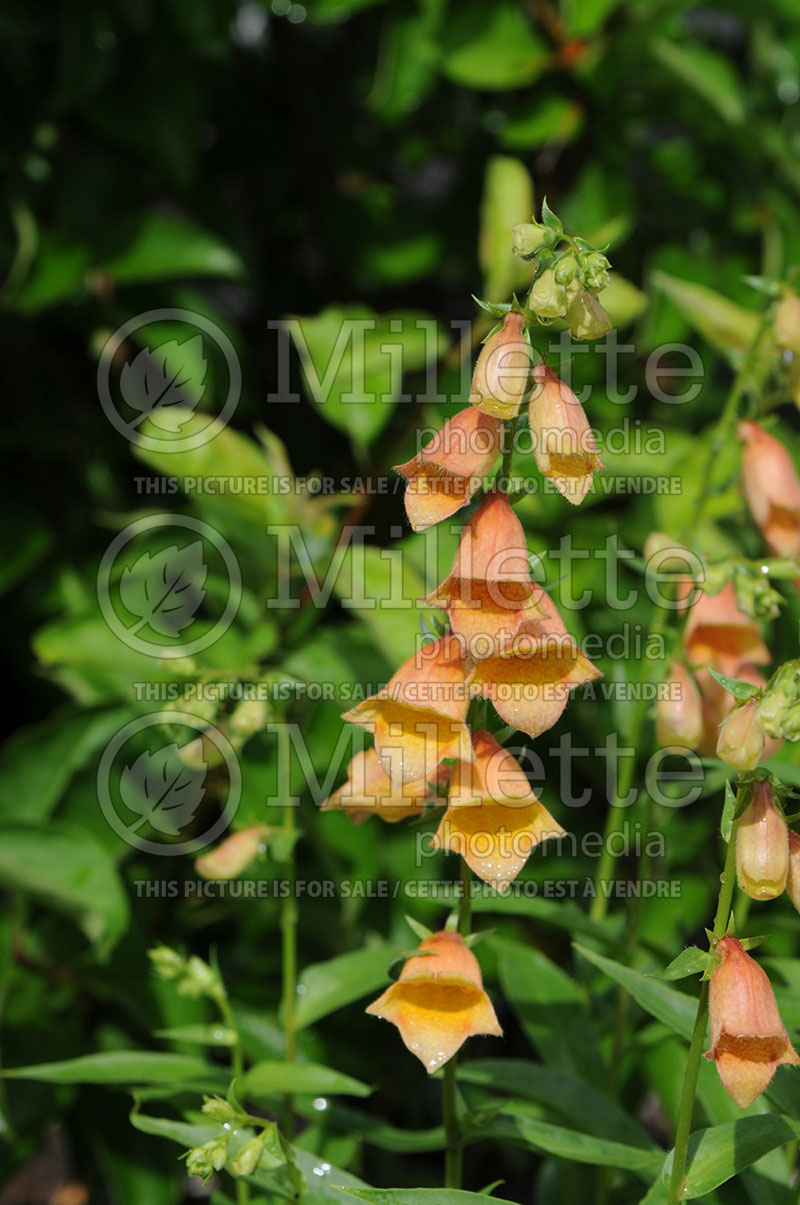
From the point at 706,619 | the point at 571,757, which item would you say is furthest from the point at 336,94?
the point at 706,619

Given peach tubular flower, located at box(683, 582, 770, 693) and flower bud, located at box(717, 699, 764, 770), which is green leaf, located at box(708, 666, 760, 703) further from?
peach tubular flower, located at box(683, 582, 770, 693)

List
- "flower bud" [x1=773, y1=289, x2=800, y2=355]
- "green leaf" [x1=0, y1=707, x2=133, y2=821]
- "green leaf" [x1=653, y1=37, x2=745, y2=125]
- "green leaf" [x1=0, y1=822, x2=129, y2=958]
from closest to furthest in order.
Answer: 1. "flower bud" [x1=773, y1=289, x2=800, y2=355]
2. "green leaf" [x1=0, y1=822, x2=129, y2=958]
3. "green leaf" [x1=0, y1=707, x2=133, y2=821]
4. "green leaf" [x1=653, y1=37, x2=745, y2=125]

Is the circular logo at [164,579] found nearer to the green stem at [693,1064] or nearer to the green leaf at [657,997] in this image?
the green leaf at [657,997]

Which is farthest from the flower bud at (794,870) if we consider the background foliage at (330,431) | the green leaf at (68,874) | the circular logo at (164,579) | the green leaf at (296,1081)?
the circular logo at (164,579)

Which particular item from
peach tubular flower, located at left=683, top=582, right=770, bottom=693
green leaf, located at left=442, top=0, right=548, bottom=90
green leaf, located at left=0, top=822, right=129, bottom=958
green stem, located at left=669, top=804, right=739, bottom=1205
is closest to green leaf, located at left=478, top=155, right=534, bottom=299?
green leaf, located at left=442, top=0, right=548, bottom=90

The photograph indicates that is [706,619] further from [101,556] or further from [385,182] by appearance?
[385,182]

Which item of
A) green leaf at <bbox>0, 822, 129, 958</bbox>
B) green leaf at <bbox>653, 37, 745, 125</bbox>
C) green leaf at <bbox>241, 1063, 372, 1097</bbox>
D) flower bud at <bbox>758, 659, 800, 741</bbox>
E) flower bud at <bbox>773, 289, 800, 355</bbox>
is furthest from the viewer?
green leaf at <bbox>653, 37, 745, 125</bbox>
